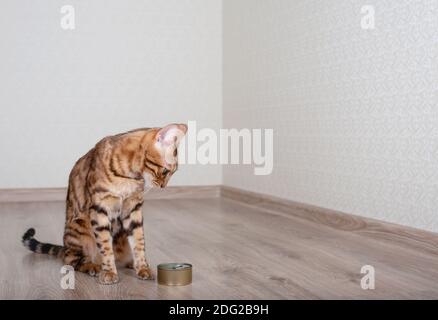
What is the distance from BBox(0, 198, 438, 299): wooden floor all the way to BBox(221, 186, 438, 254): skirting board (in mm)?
17

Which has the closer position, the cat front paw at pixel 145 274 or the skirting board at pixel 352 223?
the cat front paw at pixel 145 274

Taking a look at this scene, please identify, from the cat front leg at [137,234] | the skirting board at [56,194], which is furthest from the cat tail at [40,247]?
the skirting board at [56,194]

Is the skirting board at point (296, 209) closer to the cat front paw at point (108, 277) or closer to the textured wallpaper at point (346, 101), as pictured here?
the textured wallpaper at point (346, 101)

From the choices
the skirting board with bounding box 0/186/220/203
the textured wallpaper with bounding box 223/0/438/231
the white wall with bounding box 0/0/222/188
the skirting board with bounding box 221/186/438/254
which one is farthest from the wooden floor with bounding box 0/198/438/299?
the white wall with bounding box 0/0/222/188

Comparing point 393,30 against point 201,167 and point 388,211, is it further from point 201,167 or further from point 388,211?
point 201,167

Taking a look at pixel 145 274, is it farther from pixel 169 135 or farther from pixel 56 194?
pixel 56 194

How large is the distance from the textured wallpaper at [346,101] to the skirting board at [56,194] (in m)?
0.50

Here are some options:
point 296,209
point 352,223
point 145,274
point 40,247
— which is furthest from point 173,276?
point 296,209

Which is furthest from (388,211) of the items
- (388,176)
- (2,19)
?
(2,19)

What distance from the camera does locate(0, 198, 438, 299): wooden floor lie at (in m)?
1.81

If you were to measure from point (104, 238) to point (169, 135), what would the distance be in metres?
0.40

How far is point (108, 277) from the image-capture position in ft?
6.17

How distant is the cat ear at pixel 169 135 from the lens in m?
1.79
